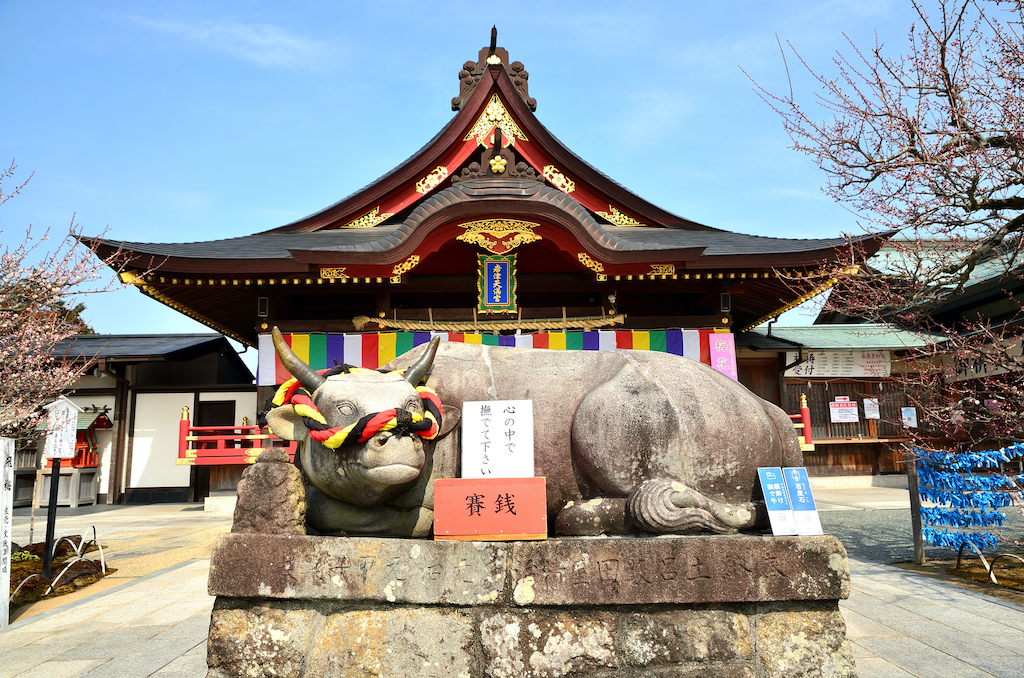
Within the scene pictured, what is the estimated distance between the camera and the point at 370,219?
12625mm

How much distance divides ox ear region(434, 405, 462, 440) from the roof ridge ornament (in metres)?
10.8

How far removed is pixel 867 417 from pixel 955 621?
11.3m

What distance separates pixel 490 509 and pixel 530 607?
1.47 ft

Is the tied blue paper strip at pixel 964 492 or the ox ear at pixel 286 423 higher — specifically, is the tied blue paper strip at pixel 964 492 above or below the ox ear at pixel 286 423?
below

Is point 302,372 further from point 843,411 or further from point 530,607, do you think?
point 843,411

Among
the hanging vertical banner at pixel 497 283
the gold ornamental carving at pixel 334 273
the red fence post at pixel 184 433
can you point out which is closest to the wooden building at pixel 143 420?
the red fence post at pixel 184 433

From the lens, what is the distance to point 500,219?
10398mm

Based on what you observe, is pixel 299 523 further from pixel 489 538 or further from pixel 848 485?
pixel 848 485

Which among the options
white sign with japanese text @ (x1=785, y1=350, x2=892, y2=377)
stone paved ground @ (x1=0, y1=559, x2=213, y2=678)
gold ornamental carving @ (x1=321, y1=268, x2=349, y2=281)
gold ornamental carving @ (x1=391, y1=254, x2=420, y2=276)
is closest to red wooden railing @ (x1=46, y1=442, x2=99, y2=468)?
gold ornamental carving @ (x1=321, y1=268, x2=349, y2=281)

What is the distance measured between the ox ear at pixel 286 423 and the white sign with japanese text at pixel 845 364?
13834 millimetres

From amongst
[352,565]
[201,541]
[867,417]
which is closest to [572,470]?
[352,565]

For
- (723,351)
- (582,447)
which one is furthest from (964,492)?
(582,447)

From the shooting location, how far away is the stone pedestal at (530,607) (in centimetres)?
263

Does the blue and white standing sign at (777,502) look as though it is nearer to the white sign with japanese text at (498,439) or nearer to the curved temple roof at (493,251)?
the white sign with japanese text at (498,439)
